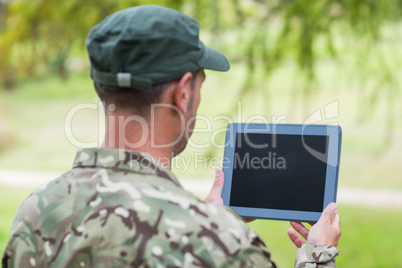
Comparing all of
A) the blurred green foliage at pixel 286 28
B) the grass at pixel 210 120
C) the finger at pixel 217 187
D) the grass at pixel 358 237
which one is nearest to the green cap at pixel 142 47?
the finger at pixel 217 187

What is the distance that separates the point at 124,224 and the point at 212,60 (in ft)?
1.09

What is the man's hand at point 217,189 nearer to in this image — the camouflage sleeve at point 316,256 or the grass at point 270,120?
the camouflage sleeve at point 316,256

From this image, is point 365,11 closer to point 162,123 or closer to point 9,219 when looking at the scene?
point 162,123

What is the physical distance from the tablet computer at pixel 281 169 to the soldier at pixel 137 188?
12.3 inches

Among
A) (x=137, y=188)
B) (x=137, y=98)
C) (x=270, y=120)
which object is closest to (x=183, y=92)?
(x=137, y=98)

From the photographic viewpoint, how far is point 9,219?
514cm

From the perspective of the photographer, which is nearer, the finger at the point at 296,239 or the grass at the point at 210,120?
the finger at the point at 296,239

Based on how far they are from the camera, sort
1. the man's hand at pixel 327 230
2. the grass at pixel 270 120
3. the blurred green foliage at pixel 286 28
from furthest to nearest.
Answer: the grass at pixel 270 120 < the blurred green foliage at pixel 286 28 < the man's hand at pixel 327 230

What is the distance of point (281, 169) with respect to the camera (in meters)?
1.24

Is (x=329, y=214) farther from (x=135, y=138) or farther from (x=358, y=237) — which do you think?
(x=358, y=237)

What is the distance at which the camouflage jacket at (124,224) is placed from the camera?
0.77 metres

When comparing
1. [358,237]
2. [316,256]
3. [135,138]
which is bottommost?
[358,237]

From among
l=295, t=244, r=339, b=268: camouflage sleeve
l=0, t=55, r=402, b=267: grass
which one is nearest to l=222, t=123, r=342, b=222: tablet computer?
l=295, t=244, r=339, b=268: camouflage sleeve

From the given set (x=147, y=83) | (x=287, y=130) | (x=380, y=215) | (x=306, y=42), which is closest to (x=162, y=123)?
(x=147, y=83)
